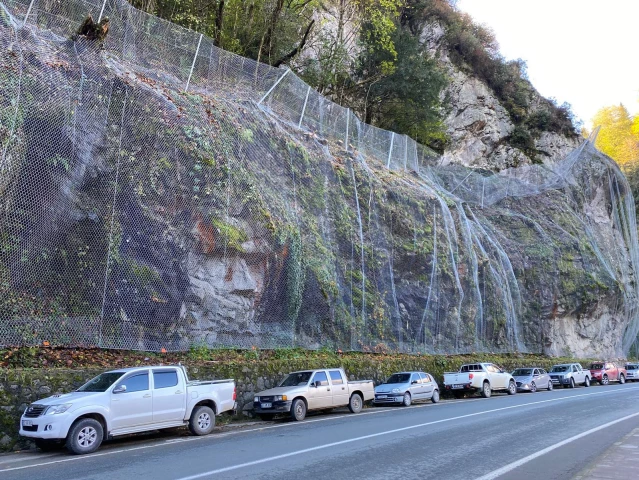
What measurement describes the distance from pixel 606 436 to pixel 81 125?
13540 millimetres

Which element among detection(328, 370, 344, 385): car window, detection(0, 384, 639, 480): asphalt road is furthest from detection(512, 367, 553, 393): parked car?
detection(328, 370, 344, 385): car window

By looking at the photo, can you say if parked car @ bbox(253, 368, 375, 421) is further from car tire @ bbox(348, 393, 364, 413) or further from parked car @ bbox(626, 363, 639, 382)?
parked car @ bbox(626, 363, 639, 382)

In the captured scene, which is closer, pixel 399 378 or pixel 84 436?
pixel 84 436

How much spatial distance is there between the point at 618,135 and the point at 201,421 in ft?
220

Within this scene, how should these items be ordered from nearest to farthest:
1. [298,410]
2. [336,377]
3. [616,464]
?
[616,464]
[298,410]
[336,377]

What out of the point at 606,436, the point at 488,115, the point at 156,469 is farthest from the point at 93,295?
the point at 488,115

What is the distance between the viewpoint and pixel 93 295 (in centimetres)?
1143

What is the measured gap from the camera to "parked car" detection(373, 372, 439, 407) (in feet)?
53.7

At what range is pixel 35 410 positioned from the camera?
27.9ft

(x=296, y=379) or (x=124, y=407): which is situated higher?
(x=296, y=379)

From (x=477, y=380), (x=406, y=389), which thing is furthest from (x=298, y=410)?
(x=477, y=380)

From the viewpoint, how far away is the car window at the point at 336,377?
14.2 meters

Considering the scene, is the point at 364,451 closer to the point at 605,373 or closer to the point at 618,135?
the point at 605,373

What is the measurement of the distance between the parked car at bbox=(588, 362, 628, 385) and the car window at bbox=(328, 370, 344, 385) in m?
21.0
